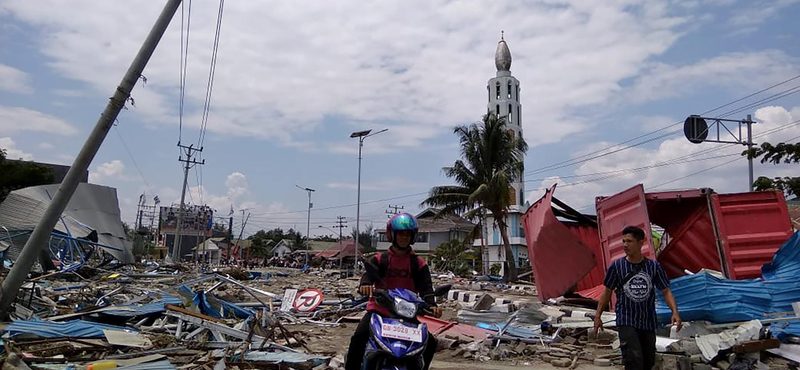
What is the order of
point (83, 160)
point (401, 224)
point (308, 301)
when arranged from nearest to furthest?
1. point (401, 224)
2. point (83, 160)
3. point (308, 301)

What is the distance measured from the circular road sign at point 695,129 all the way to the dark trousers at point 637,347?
48.0 ft

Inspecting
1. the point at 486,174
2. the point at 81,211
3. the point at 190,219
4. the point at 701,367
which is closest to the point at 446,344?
the point at 701,367

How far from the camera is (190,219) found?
62.6 meters

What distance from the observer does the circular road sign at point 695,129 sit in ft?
57.4

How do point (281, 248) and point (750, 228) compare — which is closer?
point (750, 228)

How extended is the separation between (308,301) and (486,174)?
17.8 m

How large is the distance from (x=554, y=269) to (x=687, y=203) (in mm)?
3089

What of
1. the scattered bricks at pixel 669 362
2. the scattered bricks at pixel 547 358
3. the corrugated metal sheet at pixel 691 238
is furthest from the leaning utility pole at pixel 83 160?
the corrugated metal sheet at pixel 691 238

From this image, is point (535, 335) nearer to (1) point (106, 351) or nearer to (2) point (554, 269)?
(2) point (554, 269)

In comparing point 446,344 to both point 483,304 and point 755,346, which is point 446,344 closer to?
point 755,346

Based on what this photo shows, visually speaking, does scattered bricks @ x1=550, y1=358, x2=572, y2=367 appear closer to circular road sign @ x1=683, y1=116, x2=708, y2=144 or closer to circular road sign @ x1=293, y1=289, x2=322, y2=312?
circular road sign @ x1=293, y1=289, x2=322, y2=312

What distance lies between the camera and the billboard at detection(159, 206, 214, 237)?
184 ft

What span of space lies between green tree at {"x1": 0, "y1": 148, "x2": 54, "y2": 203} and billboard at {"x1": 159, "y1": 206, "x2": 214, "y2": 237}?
1524 cm

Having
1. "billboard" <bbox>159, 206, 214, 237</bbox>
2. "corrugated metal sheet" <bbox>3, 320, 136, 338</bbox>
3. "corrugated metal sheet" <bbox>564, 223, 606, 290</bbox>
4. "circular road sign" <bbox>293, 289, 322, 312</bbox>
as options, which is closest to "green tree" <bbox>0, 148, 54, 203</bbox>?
"billboard" <bbox>159, 206, 214, 237</bbox>
